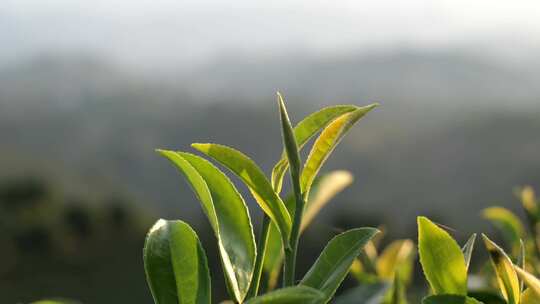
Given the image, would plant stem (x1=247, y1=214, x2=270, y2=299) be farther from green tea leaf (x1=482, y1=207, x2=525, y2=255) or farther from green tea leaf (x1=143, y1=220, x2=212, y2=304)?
green tea leaf (x1=482, y1=207, x2=525, y2=255)

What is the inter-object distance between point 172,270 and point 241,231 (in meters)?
0.07

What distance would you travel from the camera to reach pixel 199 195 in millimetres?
607

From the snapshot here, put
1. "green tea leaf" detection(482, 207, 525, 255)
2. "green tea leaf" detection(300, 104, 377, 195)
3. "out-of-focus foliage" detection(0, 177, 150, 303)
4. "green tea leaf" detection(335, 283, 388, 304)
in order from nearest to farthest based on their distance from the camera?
"green tea leaf" detection(300, 104, 377, 195) < "green tea leaf" detection(335, 283, 388, 304) < "green tea leaf" detection(482, 207, 525, 255) < "out-of-focus foliage" detection(0, 177, 150, 303)

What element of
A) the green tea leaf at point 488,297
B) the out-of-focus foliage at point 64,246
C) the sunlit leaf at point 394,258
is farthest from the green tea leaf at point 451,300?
the out-of-focus foliage at point 64,246

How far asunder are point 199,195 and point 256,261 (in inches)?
3.1

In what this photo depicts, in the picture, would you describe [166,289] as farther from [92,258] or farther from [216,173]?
[92,258]

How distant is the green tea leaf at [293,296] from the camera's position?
50cm

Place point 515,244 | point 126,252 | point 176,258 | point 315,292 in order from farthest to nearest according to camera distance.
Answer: point 126,252, point 515,244, point 176,258, point 315,292

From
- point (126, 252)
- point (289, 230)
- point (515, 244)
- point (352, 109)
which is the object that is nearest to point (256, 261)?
point (289, 230)

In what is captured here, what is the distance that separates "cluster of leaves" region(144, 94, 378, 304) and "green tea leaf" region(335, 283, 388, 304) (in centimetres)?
13

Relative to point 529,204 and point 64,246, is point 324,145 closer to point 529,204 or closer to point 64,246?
point 529,204

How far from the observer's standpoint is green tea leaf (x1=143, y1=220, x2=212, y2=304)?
0.60m

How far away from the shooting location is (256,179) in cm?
62

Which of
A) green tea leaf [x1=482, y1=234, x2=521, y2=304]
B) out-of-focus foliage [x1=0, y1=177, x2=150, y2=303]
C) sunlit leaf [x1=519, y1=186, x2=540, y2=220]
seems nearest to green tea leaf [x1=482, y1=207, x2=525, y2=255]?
sunlit leaf [x1=519, y1=186, x2=540, y2=220]
